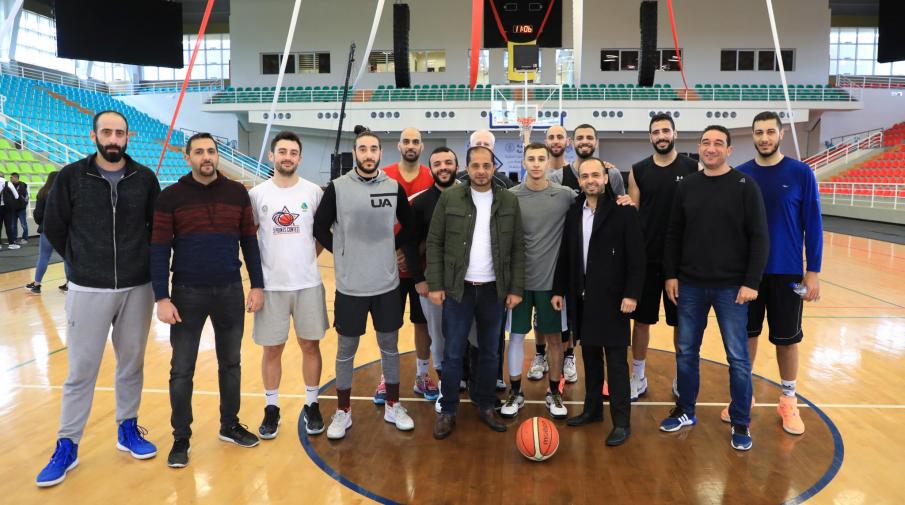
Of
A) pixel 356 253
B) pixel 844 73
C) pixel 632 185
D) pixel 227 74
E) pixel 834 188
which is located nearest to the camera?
pixel 356 253

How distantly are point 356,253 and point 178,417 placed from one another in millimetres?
1218

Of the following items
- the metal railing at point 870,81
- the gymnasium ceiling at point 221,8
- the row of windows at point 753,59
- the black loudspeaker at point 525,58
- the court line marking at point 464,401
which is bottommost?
the court line marking at point 464,401

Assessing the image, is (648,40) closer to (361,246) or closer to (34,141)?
(361,246)

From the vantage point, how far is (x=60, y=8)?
1611 cm

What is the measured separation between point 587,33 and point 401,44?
1286cm

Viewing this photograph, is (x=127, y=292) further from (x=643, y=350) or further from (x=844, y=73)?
(x=844, y=73)

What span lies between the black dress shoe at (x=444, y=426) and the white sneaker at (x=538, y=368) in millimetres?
1045

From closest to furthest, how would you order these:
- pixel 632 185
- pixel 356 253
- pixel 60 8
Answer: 1. pixel 356 253
2. pixel 632 185
3. pixel 60 8

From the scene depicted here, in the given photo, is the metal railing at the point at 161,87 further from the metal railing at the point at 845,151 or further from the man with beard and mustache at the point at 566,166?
the man with beard and mustache at the point at 566,166

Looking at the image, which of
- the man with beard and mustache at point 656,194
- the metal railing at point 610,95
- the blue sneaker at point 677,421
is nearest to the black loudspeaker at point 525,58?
the metal railing at point 610,95

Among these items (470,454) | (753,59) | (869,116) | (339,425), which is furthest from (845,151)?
(339,425)

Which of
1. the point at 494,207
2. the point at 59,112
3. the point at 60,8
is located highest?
the point at 60,8

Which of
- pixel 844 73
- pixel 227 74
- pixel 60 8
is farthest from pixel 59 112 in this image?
pixel 844 73

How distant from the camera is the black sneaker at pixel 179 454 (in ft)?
9.71
